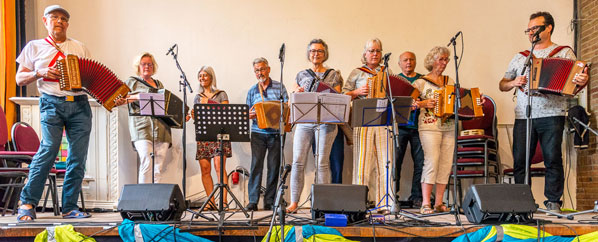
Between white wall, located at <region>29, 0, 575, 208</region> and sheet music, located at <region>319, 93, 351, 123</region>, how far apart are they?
1968 mm

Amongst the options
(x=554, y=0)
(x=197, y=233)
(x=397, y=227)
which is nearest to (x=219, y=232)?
(x=197, y=233)

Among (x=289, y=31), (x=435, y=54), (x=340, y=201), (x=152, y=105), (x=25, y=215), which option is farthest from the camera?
(x=289, y=31)

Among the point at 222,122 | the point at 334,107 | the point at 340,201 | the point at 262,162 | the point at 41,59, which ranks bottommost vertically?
the point at 340,201

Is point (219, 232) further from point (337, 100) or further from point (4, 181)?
point (4, 181)

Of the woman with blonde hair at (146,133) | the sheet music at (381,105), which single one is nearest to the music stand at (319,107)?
the sheet music at (381,105)

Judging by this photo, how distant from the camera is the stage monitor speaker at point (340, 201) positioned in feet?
12.3

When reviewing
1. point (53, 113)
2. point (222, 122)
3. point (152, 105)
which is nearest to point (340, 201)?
point (222, 122)

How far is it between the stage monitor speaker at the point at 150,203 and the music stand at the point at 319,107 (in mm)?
1165

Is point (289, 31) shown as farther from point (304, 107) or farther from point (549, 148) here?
point (549, 148)

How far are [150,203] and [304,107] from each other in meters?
1.42

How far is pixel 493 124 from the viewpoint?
5840 millimetres

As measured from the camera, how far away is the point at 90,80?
4.12m

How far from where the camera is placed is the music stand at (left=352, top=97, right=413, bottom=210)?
4.32m

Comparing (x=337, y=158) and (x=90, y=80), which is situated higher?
(x=90, y=80)
